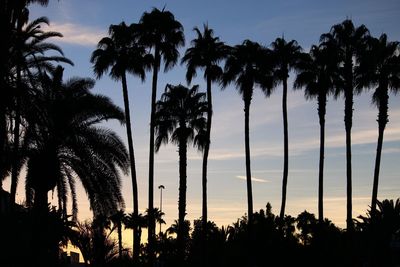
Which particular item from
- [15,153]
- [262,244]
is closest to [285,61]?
[262,244]

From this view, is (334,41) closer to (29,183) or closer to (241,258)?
(241,258)

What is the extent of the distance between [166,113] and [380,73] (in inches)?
608

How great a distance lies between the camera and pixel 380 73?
43.9 metres

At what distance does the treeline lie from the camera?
1184 inches

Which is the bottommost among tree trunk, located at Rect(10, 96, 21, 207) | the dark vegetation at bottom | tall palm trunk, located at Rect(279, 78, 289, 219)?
the dark vegetation at bottom

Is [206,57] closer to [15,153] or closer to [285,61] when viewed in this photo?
[285,61]

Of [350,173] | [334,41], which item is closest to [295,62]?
[334,41]

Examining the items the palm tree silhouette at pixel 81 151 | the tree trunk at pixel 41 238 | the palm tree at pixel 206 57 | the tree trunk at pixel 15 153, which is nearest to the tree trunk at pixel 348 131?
the palm tree at pixel 206 57

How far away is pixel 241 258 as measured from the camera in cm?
3109

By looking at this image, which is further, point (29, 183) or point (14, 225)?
point (29, 183)

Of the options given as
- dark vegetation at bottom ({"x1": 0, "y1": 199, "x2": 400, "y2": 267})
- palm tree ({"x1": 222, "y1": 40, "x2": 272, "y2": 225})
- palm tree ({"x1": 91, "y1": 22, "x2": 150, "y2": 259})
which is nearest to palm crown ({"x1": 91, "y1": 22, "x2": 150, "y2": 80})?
palm tree ({"x1": 91, "y1": 22, "x2": 150, "y2": 259})

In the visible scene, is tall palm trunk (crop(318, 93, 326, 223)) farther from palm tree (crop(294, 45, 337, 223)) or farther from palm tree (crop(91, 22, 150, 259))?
palm tree (crop(91, 22, 150, 259))

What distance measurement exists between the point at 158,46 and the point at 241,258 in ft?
61.1

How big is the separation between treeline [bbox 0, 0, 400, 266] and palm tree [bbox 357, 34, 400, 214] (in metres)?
0.07
